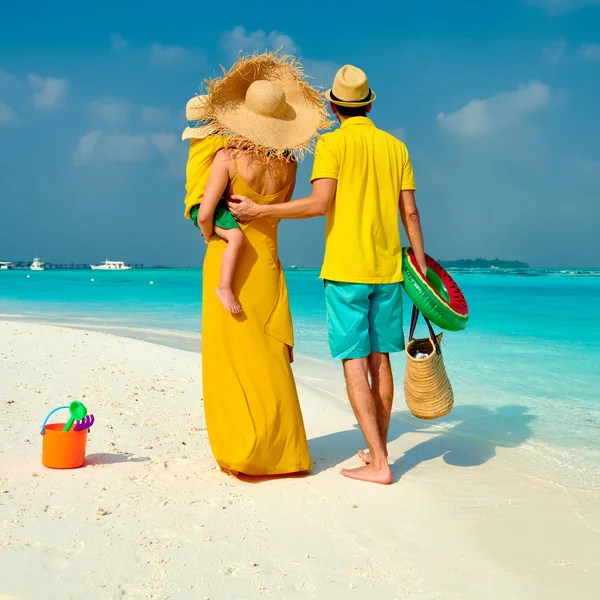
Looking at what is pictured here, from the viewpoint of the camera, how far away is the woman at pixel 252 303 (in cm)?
322

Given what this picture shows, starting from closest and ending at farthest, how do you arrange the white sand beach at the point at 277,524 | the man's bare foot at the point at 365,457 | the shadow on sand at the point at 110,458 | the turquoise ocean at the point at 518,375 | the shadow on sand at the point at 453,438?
the white sand beach at the point at 277,524 → the shadow on sand at the point at 110,458 → the man's bare foot at the point at 365,457 → the shadow on sand at the point at 453,438 → the turquoise ocean at the point at 518,375

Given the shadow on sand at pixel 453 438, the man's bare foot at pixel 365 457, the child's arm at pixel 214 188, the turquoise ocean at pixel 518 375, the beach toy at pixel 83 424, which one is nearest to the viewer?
the child's arm at pixel 214 188

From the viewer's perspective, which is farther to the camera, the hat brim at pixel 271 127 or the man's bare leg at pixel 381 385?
the man's bare leg at pixel 381 385

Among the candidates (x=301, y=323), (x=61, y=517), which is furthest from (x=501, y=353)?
(x=61, y=517)

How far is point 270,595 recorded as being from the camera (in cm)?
211

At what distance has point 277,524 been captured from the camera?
2.69m

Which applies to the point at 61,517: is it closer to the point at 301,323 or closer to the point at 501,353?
the point at 501,353

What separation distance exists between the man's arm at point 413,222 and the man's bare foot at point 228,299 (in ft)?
3.27

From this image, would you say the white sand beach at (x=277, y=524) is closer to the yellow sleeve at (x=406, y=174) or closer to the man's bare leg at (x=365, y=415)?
the man's bare leg at (x=365, y=415)

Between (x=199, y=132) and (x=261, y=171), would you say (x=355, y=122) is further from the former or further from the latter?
(x=199, y=132)

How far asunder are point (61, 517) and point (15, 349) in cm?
421

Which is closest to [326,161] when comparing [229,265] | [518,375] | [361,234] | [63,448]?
[361,234]

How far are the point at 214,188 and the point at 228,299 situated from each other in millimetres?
543

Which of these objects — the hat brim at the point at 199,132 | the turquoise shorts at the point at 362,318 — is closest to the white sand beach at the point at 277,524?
the turquoise shorts at the point at 362,318
